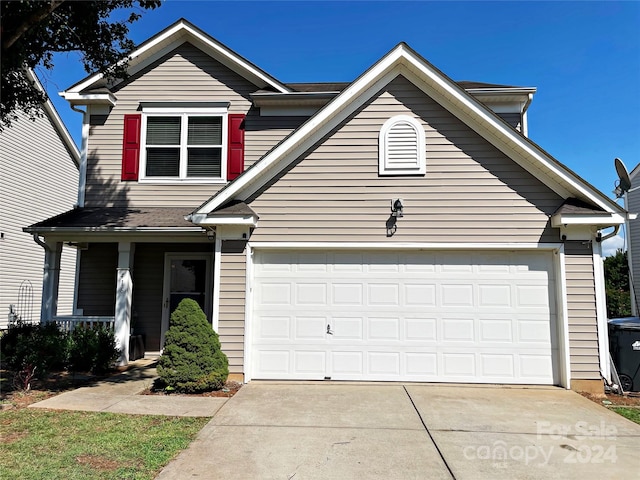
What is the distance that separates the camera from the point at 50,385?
7.74m

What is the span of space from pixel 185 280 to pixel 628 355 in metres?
9.21

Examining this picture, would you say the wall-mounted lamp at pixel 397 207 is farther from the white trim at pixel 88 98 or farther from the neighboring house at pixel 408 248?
the white trim at pixel 88 98

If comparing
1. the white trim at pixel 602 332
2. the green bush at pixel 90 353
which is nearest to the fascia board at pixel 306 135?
the green bush at pixel 90 353

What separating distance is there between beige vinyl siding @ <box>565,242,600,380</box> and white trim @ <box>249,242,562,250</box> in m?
0.39

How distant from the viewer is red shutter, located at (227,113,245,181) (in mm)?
10604

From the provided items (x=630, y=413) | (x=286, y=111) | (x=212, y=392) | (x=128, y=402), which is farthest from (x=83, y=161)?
(x=630, y=413)

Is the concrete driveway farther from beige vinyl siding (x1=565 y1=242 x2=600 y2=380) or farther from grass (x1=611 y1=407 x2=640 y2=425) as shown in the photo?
beige vinyl siding (x1=565 y1=242 x2=600 y2=380)

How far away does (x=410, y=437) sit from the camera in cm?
519

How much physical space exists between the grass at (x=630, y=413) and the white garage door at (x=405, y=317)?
126 cm

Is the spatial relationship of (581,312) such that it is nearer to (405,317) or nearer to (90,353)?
(405,317)

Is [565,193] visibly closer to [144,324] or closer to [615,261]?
[144,324]

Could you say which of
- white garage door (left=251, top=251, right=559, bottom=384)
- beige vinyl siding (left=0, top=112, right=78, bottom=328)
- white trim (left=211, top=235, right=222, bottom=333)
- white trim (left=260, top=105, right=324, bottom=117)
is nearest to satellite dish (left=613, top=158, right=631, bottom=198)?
white garage door (left=251, top=251, right=559, bottom=384)

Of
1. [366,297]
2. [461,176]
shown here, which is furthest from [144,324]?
[461,176]

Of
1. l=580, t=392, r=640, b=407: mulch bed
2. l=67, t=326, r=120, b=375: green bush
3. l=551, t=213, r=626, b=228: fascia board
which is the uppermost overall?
l=551, t=213, r=626, b=228: fascia board
